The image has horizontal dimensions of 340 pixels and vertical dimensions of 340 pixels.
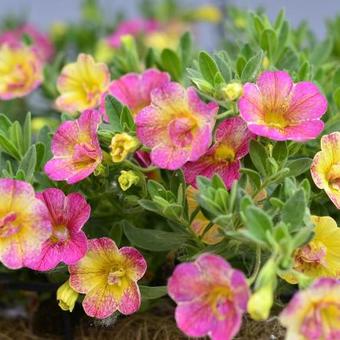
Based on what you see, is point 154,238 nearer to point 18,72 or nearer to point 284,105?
point 284,105

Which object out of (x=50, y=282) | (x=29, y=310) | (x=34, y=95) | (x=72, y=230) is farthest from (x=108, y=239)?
(x=34, y=95)

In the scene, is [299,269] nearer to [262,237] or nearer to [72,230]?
[262,237]

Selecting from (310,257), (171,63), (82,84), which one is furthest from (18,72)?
(310,257)

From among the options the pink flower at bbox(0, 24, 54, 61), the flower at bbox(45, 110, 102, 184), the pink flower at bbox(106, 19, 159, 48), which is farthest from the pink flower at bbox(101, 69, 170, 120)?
the pink flower at bbox(0, 24, 54, 61)

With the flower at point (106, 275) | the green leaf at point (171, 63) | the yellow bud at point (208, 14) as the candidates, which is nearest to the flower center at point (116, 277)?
the flower at point (106, 275)

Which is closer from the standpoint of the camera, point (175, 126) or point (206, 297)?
point (206, 297)
